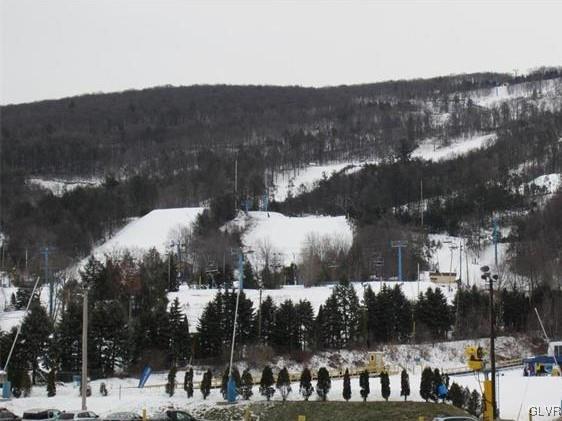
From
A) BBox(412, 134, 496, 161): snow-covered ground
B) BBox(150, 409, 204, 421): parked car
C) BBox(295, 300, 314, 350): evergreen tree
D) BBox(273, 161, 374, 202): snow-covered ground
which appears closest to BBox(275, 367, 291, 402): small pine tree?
BBox(150, 409, 204, 421): parked car

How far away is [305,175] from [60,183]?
5151cm

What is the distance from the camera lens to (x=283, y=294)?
240ft

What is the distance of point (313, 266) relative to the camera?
90.5 m

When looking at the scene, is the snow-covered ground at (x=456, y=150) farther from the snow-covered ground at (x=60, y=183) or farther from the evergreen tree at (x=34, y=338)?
the evergreen tree at (x=34, y=338)

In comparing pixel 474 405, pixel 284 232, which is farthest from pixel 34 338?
pixel 284 232

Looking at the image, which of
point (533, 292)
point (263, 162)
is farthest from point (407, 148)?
point (533, 292)

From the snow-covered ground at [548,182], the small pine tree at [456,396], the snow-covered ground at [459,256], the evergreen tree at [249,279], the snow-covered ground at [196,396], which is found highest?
the snow-covered ground at [548,182]

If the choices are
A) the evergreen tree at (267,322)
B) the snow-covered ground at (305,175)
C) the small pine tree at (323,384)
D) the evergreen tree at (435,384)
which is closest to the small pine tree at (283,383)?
the small pine tree at (323,384)

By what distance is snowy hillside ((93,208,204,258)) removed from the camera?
112562 millimetres

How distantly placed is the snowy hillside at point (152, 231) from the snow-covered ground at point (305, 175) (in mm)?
41197

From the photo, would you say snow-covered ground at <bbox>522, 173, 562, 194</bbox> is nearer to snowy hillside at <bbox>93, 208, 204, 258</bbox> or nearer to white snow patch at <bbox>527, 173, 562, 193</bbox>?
white snow patch at <bbox>527, 173, 562, 193</bbox>

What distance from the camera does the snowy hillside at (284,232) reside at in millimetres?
106619

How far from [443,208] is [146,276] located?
67.4m

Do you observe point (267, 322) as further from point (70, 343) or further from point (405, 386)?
point (405, 386)
